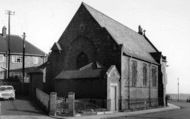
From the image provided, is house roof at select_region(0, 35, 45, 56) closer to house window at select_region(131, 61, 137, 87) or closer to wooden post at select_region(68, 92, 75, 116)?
house window at select_region(131, 61, 137, 87)

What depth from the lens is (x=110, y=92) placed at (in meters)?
32.3

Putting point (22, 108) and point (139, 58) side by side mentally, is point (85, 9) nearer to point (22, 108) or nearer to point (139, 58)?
point (139, 58)

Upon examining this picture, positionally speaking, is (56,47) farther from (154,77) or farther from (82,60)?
(154,77)

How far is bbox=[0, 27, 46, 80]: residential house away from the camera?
57.0m

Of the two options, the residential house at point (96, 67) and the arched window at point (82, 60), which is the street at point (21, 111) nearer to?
the residential house at point (96, 67)

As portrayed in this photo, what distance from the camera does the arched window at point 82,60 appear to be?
37.7m

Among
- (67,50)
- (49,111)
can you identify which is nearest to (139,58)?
(67,50)

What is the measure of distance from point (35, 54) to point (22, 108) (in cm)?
3367

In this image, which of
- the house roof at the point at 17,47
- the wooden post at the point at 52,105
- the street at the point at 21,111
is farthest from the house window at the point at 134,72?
the house roof at the point at 17,47

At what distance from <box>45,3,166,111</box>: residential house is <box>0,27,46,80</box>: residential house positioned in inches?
793

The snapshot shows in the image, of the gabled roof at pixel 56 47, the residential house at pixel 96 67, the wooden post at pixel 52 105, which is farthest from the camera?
the gabled roof at pixel 56 47

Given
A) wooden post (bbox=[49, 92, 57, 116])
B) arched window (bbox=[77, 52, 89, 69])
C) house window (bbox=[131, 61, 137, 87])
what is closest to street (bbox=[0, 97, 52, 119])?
wooden post (bbox=[49, 92, 57, 116])

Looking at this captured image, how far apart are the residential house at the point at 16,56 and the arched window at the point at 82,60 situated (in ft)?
71.0

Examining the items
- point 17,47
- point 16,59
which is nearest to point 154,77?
point 16,59
